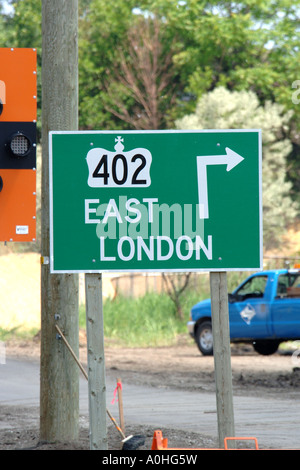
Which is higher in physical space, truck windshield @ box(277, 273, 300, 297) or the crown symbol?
the crown symbol

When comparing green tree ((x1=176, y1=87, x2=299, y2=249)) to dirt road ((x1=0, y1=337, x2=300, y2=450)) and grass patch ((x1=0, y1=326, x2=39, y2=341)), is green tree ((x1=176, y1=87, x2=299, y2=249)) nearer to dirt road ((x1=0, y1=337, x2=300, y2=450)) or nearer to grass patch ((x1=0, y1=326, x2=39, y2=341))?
grass patch ((x1=0, y1=326, x2=39, y2=341))

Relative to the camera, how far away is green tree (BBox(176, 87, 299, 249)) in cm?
3681

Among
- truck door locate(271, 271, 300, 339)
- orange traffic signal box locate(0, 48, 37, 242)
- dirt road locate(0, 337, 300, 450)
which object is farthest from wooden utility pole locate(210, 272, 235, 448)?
truck door locate(271, 271, 300, 339)

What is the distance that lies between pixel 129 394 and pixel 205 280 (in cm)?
1575

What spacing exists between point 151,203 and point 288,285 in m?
14.1

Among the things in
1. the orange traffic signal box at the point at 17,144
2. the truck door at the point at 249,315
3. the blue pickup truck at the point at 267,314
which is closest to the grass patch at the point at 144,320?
the blue pickup truck at the point at 267,314

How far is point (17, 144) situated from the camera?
27.5 ft

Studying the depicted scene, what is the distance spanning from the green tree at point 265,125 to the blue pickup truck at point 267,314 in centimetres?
1583

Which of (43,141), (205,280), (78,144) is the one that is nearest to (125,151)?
(78,144)

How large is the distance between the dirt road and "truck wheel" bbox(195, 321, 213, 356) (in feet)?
0.76

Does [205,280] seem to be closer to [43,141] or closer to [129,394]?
[129,394]

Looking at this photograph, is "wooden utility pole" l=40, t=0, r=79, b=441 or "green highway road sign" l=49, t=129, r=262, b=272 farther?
"wooden utility pole" l=40, t=0, r=79, b=441

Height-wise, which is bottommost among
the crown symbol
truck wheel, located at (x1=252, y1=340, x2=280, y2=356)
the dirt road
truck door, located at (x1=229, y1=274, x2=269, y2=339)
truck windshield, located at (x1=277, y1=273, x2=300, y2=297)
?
the dirt road

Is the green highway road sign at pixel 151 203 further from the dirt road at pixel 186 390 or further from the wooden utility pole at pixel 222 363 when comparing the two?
the dirt road at pixel 186 390
